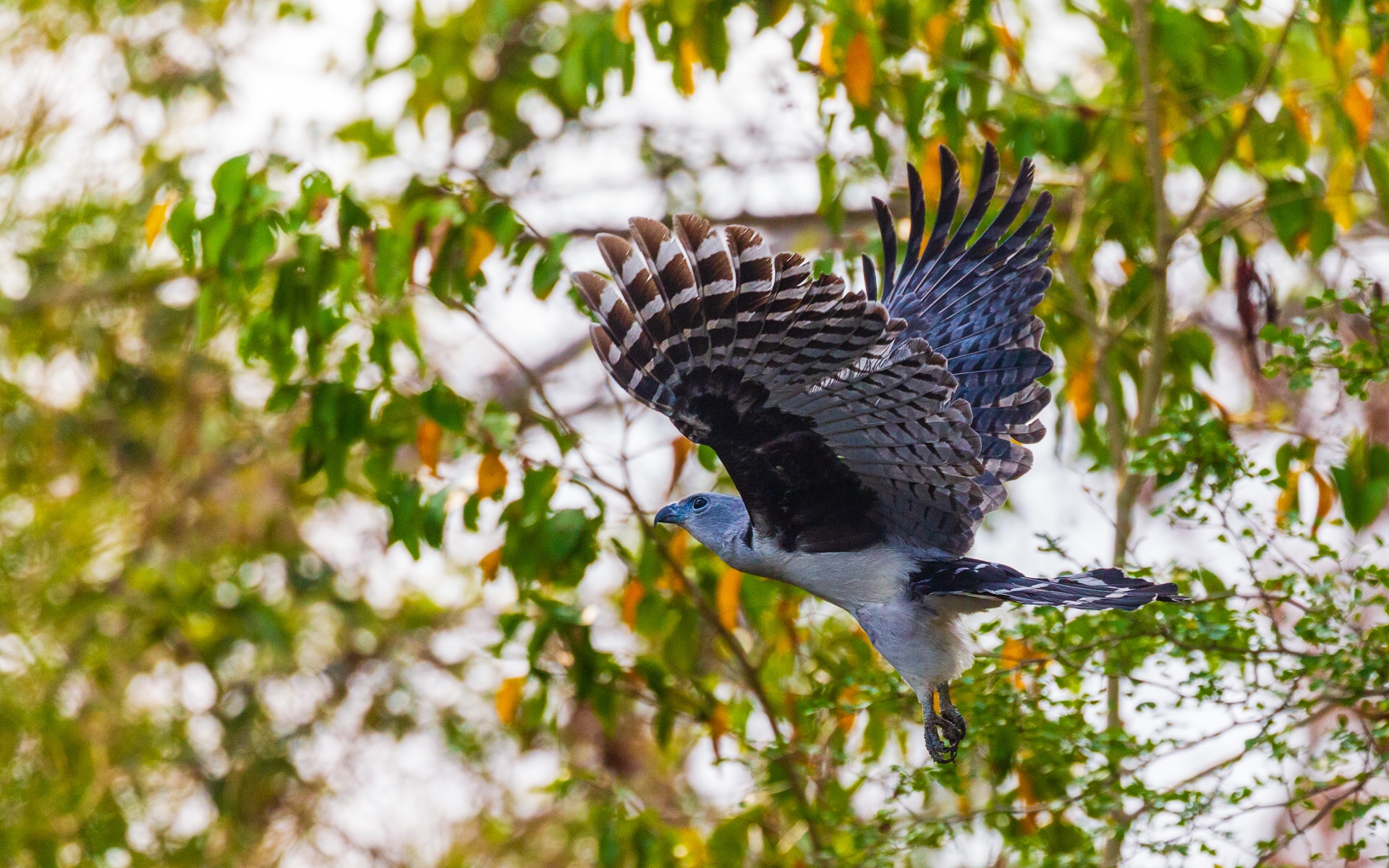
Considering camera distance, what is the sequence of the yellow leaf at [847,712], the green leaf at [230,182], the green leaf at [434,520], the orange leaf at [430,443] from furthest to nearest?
1. the orange leaf at [430,443]
2. the green leaf at [434,520]
3. the green leaf at [230,182]
4. the yellow leaf at [847,712]

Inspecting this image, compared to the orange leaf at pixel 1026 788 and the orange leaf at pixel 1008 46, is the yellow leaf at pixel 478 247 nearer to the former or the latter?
the orange leaf at pixel 1008 46

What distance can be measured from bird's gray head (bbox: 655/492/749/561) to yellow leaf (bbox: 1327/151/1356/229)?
203 cm

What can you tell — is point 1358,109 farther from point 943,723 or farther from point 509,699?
point 509,699

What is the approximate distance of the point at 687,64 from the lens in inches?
173

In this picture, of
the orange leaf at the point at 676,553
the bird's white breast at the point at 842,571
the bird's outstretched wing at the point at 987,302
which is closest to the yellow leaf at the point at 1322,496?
the bird's outstretched wing at the point at 987,302

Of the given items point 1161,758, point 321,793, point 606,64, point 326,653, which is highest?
point 606,64

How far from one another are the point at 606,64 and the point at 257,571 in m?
4.12

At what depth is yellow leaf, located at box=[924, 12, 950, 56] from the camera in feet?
14.5

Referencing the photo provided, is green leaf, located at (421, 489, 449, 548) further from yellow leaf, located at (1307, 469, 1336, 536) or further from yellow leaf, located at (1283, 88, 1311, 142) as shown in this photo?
yellow leaf, located at (1283, 88, 1311, 142)

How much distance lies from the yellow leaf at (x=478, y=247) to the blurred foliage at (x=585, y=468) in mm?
19

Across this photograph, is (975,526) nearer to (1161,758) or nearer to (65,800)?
(1161,758)

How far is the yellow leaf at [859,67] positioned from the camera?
4035 millimetres

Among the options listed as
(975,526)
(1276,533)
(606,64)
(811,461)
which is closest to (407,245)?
(606,64)

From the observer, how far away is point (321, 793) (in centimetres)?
765
